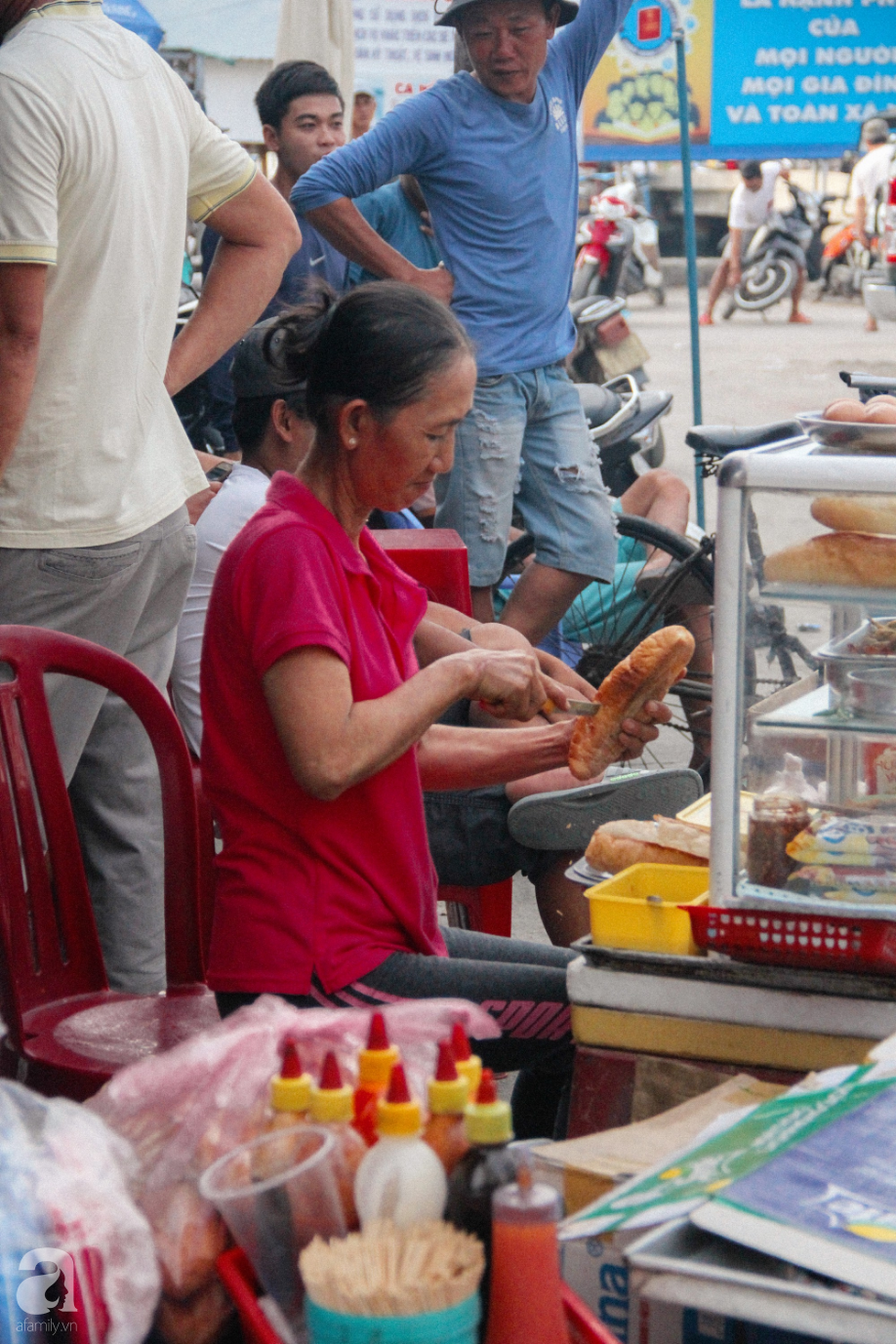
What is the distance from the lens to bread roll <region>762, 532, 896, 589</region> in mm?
1834

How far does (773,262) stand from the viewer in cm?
1980

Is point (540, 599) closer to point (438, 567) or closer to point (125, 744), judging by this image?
point (438, 567)

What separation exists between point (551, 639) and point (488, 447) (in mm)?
662

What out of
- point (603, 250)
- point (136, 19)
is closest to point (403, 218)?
point (136, 19)

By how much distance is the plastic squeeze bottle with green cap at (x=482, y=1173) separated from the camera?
3.69 ft

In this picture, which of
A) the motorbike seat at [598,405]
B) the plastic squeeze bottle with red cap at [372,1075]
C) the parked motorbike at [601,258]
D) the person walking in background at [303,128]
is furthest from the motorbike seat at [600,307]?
the plastic squeeze bottle with red cap at [372,1075]

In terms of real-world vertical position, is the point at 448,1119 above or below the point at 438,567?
below

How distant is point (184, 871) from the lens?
7.20ft

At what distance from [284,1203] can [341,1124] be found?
0.08m

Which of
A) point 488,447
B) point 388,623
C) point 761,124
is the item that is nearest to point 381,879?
point 388,623

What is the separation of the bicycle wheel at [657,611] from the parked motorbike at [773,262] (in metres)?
15.4

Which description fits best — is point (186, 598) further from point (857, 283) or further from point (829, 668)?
point (857, 283)

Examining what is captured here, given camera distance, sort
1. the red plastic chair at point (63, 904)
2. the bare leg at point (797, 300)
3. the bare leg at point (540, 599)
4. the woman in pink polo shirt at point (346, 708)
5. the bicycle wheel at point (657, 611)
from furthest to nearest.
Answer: the bare leg at point (797, 300), the bicycle wheel at point (657, 611), the bare leg at point (540, 599), the red plastic chair at point (63, 904), the woman in pink polo shirt at point (346, 708)

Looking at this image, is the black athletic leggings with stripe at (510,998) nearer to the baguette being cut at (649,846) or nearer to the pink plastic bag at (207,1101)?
the baguette being cut at (649,846)
